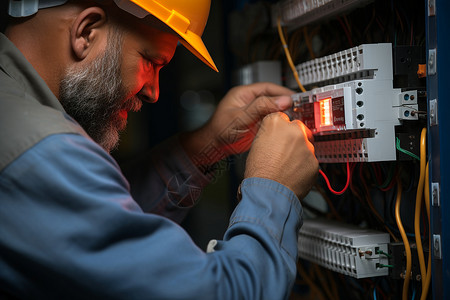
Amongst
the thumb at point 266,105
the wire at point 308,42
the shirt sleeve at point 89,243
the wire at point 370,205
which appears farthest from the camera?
the wire at point 308,42

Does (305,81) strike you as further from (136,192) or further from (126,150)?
(126,150)

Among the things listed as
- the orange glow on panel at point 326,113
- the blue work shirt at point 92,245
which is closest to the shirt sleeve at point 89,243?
the blue work shirt at point 92,245

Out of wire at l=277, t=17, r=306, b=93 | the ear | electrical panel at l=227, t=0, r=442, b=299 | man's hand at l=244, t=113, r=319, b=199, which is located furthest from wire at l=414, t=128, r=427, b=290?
the ear

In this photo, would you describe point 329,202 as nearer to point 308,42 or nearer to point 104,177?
point 308,42

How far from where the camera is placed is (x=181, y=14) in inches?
42.8

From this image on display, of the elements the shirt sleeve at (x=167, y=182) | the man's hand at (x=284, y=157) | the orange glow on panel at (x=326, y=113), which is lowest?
the shirt sleeve at (x=167, y=182)

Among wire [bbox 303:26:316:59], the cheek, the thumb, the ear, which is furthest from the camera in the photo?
wire [bbox 303:26:316:59]

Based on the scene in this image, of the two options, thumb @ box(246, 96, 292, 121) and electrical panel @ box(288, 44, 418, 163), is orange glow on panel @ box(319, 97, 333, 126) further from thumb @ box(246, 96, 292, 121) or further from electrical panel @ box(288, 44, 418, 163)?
thumb @ box(246, 96, 292, 121)

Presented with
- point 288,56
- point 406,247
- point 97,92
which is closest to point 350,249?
point 406,247

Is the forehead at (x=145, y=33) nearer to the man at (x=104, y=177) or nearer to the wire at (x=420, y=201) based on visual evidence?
the man at (x=104, y=177)

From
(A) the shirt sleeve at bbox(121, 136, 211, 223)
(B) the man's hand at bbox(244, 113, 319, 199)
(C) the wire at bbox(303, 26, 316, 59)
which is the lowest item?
(A) the shirt sleeve at bbox(121, 136, 211, 223)

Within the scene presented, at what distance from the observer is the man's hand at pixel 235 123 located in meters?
1.36

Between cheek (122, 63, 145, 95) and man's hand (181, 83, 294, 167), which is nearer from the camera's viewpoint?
cheek (122, 63, 145, 95)

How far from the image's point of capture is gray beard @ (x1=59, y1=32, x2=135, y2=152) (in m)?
1.04
